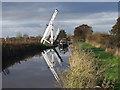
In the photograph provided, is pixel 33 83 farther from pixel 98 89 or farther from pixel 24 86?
pixel 98 89

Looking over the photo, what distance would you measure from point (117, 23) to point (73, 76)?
18.1m

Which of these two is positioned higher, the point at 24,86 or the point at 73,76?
the point at 73,76

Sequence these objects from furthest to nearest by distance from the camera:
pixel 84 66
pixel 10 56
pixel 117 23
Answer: pixel 117 23, pixel 10 56, pixel 84 66

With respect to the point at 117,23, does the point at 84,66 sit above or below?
below

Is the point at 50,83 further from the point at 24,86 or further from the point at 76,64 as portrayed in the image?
the point at 76,64

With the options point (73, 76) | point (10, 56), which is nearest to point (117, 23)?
point (10, 56)

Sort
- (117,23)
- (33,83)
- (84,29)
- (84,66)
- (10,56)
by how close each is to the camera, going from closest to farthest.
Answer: (84,66) < (33,83) < (10,56) < (117,23) < (84,29)

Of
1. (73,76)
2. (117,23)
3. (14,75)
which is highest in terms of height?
(117,23)

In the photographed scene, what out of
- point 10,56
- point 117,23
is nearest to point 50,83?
point 10,56

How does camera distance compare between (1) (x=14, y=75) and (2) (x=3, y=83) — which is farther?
(1) (x=14, y=75)

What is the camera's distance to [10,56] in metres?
20.7

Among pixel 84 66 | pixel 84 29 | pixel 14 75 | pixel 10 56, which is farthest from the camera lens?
pixel 84 29

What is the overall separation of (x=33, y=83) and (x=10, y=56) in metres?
9.21

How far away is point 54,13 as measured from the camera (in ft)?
132
